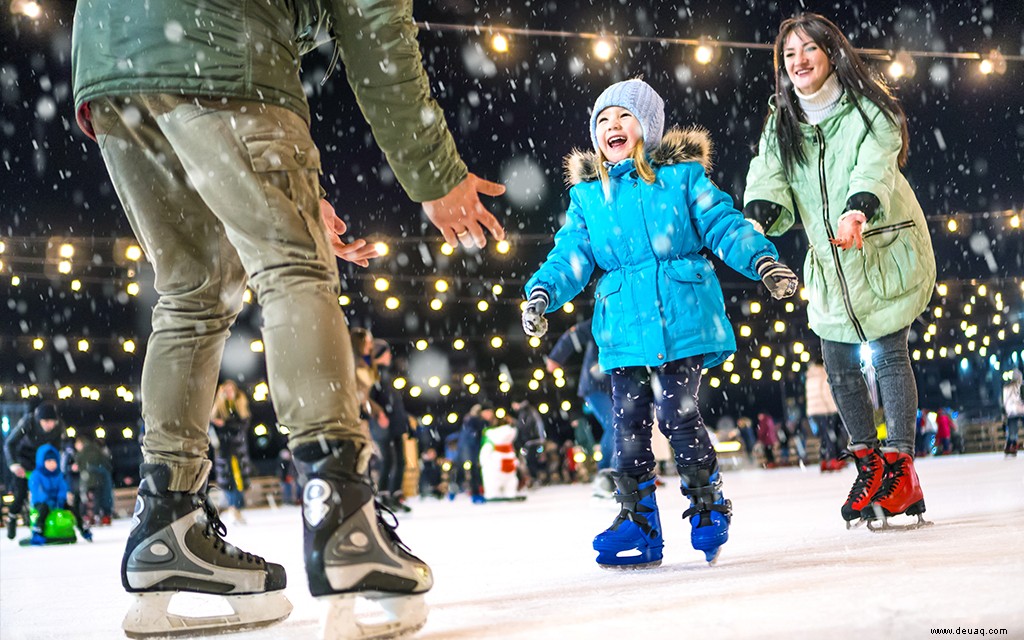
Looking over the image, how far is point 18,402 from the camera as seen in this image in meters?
18.5

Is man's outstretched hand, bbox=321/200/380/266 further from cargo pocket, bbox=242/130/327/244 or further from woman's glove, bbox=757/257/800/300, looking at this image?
woman's glove, bbox=757/257/800/300

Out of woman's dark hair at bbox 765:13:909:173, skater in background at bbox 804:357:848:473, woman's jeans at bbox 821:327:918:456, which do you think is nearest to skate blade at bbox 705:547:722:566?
woman's jeans at bbox 821:327:918:456

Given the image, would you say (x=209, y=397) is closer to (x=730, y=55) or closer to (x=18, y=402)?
(x=730, y=55)

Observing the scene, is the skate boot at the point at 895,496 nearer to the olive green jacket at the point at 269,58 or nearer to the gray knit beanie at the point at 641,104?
the gray knit beanie at the point at 641,104

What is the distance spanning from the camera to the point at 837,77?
355 cm

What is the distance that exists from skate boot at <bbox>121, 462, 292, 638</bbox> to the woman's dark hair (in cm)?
262

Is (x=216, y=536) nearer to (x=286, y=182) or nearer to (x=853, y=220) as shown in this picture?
(x=286, y=182)

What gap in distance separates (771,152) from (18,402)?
18.4 metres

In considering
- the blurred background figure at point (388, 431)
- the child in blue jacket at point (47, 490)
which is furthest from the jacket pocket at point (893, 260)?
the child in blue jacket at point (47, 490)

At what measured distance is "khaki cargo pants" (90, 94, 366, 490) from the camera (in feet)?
4.92

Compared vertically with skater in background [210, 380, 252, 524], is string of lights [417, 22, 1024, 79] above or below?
above

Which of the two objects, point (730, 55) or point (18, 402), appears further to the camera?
point (18, 402)

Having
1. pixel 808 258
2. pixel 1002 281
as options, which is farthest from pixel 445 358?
pixel 808 258

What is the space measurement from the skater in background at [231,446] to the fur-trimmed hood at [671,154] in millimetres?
6548
